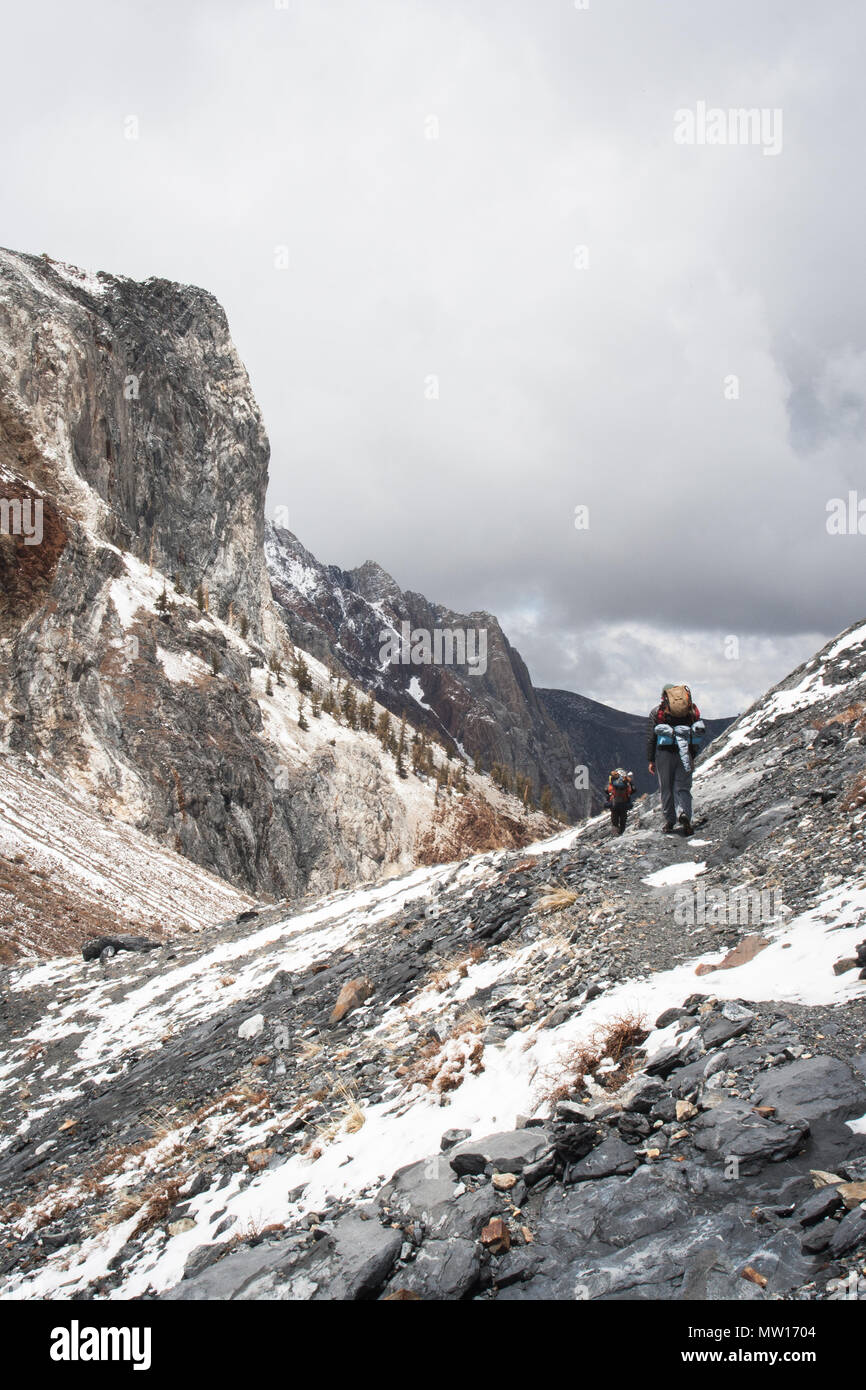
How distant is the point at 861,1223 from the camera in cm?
334

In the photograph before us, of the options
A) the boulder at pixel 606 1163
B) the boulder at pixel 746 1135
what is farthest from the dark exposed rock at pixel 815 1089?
the boulder at pixel 606 1163

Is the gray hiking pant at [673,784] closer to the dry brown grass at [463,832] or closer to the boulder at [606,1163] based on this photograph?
the boulder at [606,1163]

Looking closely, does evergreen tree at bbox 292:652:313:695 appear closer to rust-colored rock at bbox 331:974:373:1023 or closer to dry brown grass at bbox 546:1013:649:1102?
rust-colored rock at bbox 331:974:373:1023

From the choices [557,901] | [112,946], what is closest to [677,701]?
[557,901]

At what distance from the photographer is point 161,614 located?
57719mm

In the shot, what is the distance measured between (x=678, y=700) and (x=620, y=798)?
3775mm

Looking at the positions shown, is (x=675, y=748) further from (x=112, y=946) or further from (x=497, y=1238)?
(x=112, y=946)

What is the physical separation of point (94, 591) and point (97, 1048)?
42387 millimetres

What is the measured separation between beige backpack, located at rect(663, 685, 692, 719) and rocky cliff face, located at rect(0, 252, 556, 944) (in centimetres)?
2069

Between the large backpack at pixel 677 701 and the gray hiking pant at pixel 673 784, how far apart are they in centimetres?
65

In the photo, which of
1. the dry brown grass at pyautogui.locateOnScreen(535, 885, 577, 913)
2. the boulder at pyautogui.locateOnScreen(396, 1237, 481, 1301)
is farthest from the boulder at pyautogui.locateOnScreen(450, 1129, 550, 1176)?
the dry brown grass at pyautogui.locateOnScreen(535, 885, 577, 913)

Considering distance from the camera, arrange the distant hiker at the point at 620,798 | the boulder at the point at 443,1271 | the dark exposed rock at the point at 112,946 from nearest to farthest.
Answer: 1. the boulder at the point at 443,1271
2. the distant hiker at the point at 620,798
3. the dark exposed rock at the point at 112,946

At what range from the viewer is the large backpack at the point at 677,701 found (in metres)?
12.8

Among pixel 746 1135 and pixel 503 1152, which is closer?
pixel 746 1135
